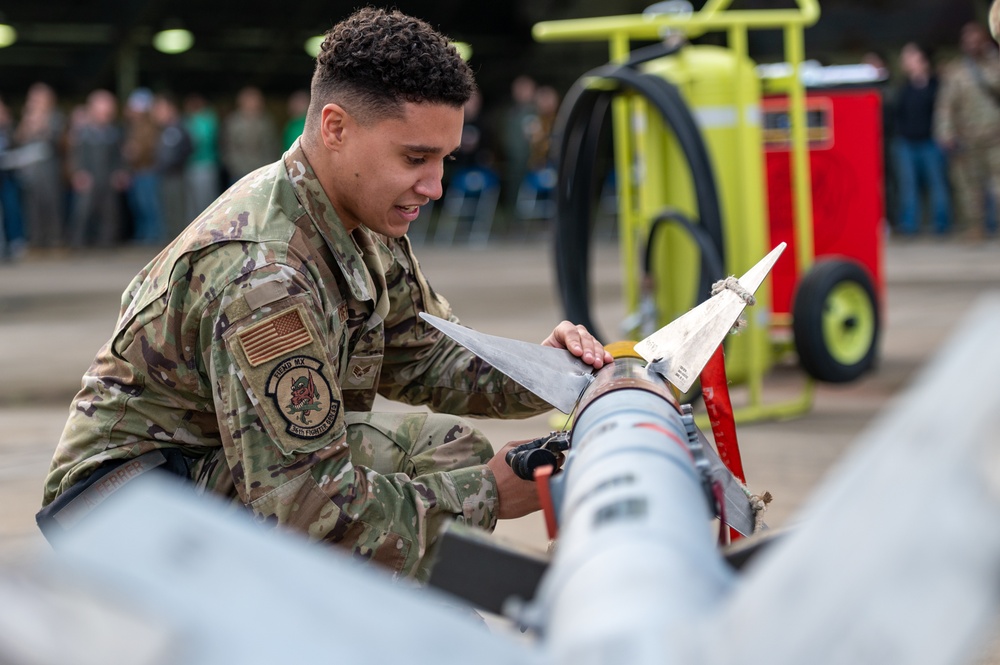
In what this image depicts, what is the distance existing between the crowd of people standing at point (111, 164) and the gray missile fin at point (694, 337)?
497 inches

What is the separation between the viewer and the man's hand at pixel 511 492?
1.97m

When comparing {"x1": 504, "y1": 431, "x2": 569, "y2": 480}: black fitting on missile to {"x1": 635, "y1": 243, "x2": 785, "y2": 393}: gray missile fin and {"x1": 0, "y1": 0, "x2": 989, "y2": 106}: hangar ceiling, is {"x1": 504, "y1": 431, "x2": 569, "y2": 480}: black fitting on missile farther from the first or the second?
{"x1": 0, "y1": 0, "x2": 989, "y2": 106}: hangar ceiling

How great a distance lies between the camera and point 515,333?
7113 mm

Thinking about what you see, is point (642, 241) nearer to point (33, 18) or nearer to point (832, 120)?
point (832, 120)

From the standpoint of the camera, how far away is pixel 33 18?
1658 centimetres

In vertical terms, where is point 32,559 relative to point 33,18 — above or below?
below

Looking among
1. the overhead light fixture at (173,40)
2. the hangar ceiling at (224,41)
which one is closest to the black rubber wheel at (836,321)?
the hangar ceiling at (224,41)

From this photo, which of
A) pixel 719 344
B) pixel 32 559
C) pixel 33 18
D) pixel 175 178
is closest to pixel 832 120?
pixel 719 344

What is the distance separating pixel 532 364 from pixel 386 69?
1.88 ft

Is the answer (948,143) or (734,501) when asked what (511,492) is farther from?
(948,143)

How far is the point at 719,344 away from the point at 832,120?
3.83 meters

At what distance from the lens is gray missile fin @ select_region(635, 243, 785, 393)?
1850 millimetres

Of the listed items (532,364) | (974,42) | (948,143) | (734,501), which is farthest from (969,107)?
(734,501)

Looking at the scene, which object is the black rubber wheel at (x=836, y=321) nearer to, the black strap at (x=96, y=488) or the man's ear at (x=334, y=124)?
the man's ear at (x=334, y=124)
